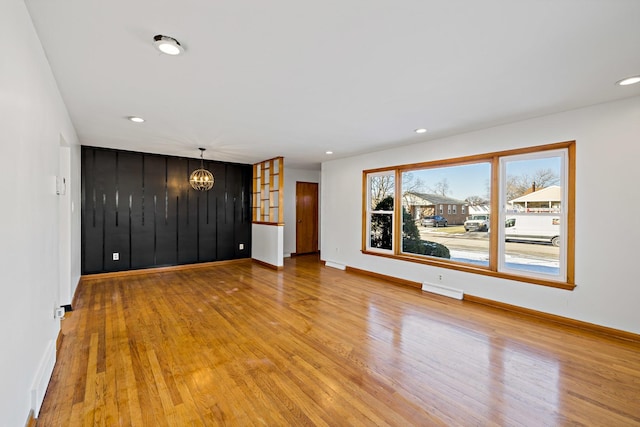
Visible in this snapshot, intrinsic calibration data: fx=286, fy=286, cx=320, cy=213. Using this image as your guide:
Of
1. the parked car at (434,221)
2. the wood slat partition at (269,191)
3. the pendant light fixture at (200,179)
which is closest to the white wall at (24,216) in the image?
the pendant light fixture at (200,179)

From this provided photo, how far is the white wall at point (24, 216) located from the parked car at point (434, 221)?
4863 mm

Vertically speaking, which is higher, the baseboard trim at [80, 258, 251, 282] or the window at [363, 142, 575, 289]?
the window at [363, 142, 575, 289]

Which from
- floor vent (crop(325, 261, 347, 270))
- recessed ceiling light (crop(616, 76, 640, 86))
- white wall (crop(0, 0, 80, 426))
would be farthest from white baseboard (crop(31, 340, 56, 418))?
recessed ceiling light (crop(616, 76, 640, 86))

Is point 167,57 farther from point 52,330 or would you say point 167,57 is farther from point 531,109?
point 531,109

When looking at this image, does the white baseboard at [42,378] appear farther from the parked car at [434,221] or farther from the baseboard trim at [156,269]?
the parked car at [434,221]

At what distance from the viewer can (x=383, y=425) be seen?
68.9 inches

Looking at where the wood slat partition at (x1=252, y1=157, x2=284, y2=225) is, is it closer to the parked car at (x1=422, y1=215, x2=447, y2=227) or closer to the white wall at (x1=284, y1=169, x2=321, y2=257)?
the white wall at (x1=284, y1=169, x2=321, y2=257)

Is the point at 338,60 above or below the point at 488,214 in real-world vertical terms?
above

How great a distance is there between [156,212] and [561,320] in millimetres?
6894

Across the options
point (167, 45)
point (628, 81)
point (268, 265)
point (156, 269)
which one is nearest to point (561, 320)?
point (628, 81)

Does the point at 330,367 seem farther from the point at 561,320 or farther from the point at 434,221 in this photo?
the point at 434,221

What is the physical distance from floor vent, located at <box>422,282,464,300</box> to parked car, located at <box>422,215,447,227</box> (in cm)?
100

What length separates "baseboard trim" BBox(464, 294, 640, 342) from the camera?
295cm

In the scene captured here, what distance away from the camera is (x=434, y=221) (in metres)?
4.89
